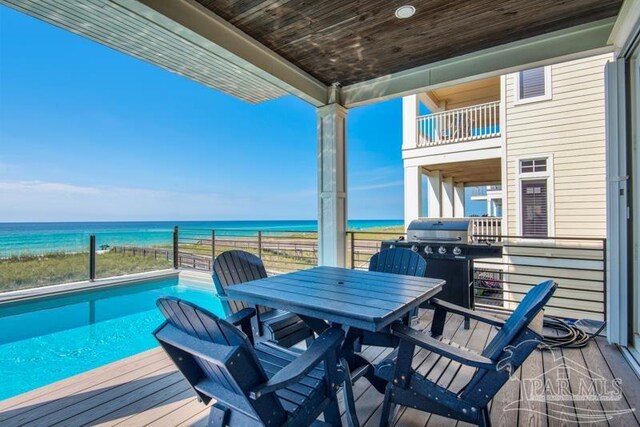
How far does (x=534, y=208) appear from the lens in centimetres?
576

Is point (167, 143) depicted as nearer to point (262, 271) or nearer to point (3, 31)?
point (3, 31)

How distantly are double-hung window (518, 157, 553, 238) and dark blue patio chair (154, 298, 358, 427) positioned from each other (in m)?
5.61

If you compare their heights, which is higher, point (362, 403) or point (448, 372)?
point (448, 372)

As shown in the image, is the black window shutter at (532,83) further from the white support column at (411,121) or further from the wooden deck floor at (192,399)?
the wooden deck floor at (192,399)

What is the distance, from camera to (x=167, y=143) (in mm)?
14719

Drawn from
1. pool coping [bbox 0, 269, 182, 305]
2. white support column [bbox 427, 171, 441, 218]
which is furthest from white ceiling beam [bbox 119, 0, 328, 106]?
white support column [bbox 427, 171, 441, 218]

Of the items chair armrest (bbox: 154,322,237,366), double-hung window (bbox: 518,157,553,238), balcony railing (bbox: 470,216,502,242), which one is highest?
double-hung window (bbox: 518,157,553,238)

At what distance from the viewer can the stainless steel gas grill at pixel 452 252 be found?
3.22 metres

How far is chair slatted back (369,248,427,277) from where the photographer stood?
8.66 feet

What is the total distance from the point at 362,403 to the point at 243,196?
17702 mm

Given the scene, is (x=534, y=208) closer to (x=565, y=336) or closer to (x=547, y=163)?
(x=547, y=163)

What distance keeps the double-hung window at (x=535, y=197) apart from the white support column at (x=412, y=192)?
217cm

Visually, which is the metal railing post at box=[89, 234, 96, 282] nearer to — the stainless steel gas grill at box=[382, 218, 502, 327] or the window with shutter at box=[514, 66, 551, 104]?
the stainless steel gas grill at box=[382, 218, 502, 327]

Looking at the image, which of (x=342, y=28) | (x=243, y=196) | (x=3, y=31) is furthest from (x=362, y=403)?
(x=243, y=196)
